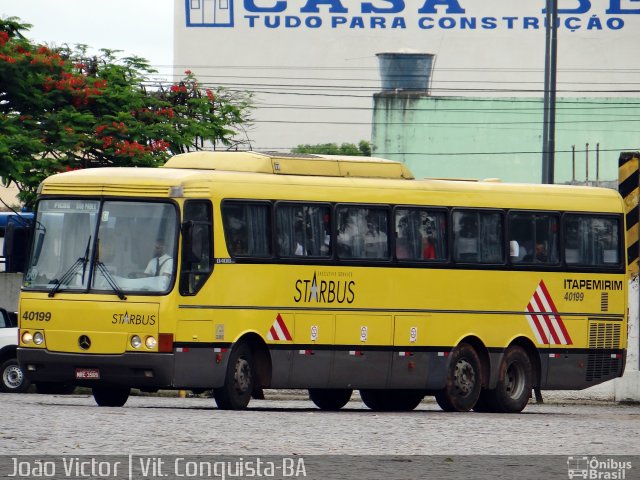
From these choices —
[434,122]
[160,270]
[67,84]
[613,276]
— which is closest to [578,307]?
[613,276]

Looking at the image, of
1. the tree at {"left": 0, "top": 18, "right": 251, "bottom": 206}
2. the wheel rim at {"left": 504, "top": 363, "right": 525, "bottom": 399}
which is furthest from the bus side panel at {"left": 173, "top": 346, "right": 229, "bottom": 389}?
the tree at {"left": 0, "top": 18, "right": 251, "bottom": 206}

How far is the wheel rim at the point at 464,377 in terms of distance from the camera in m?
21.8

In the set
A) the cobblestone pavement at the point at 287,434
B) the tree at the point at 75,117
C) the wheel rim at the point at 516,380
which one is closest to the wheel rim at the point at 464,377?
the wheel rim at the point at 516,380

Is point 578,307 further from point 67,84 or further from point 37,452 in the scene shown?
point 67,84

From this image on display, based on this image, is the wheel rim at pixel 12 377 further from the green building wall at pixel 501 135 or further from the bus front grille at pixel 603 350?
the green building wall at pixel 501 135

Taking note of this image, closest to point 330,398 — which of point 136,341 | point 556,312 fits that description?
point 556,312

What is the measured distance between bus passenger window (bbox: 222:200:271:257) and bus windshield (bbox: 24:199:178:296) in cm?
80

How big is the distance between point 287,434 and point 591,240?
9525mm

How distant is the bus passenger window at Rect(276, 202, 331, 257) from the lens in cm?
2017

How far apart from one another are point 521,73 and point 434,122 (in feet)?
58.4

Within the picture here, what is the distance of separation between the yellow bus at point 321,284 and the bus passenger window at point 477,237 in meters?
0.02

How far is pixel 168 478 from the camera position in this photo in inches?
450

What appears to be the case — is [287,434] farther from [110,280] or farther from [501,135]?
[501,135]

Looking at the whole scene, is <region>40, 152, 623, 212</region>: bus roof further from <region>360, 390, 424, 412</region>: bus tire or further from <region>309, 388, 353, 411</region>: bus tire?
<region>309, 388, 353, 411</region>: bus tire
